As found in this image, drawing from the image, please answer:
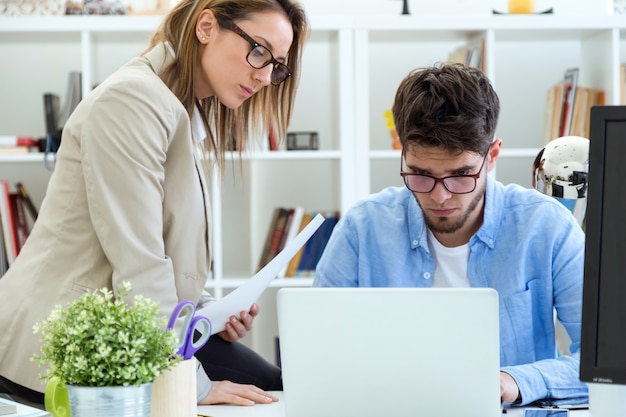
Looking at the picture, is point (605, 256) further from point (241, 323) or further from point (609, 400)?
point (241, 323)

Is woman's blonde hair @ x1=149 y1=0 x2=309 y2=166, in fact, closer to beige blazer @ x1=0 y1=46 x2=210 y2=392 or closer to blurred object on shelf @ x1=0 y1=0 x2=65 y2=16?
beige blazer @ x1=0 y1=46 x2=210 y2=392

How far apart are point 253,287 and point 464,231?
1.90ft

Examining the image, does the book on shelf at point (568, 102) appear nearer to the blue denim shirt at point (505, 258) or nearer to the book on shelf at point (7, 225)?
the blue denim shirt at point (505, 258)

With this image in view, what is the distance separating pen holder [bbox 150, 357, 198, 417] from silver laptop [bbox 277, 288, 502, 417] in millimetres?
187

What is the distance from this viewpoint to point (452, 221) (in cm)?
209

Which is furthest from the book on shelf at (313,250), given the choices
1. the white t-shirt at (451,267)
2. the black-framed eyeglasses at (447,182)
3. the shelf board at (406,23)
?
the black-framed eyeglasses at (447,182)

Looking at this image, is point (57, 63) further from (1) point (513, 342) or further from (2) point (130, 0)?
(1) point (513, 342)

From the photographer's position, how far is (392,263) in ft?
7.07

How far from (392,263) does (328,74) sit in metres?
1.93

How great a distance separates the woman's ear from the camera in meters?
2.00

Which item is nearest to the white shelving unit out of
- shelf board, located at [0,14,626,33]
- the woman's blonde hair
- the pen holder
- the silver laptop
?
shelf board, located at [0,14,626,33]

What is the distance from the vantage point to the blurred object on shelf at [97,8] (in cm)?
351

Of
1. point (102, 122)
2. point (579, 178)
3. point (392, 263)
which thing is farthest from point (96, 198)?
point (579, 178)

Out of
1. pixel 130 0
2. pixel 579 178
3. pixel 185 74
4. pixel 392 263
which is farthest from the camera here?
pixel 130 0
